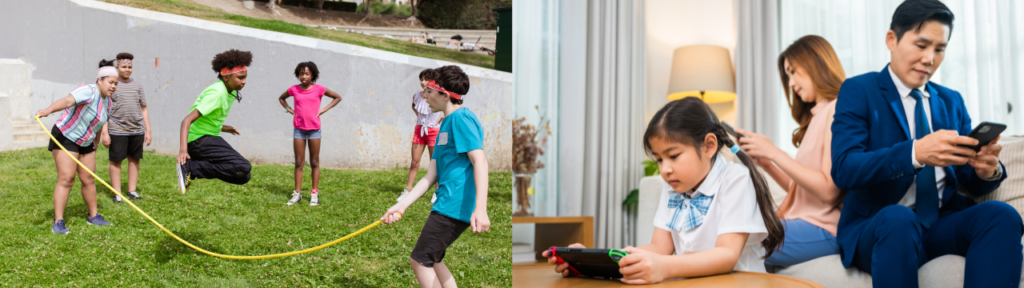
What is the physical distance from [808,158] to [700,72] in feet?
6.07

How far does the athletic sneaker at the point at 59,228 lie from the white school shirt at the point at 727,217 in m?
1.73

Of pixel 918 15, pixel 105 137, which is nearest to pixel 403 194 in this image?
pixel 105 137

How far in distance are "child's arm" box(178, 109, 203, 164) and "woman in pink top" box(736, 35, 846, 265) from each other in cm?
167

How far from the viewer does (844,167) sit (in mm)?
1640

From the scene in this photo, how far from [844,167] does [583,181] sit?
198 centimetres

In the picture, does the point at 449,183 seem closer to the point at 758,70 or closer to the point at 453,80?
the point at 453,80

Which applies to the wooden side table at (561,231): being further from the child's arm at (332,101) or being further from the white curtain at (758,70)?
the white curtain at (758,70)

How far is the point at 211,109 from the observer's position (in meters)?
1.76

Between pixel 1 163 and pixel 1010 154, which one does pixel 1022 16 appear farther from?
pixel 1 163

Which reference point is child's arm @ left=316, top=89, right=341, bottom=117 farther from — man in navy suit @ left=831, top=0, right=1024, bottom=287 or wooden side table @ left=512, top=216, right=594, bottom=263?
man in navy suit @ left=831, top=0, right=1024, bottom=287

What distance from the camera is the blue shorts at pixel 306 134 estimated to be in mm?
1821

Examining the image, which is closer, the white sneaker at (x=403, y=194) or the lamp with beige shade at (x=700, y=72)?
the white sneaker at (x=403, y=194)

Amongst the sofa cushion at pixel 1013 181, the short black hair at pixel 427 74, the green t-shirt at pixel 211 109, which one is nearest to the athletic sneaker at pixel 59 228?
the green t-shirt at pixel 211 109

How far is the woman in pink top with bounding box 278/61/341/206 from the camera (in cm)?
181
